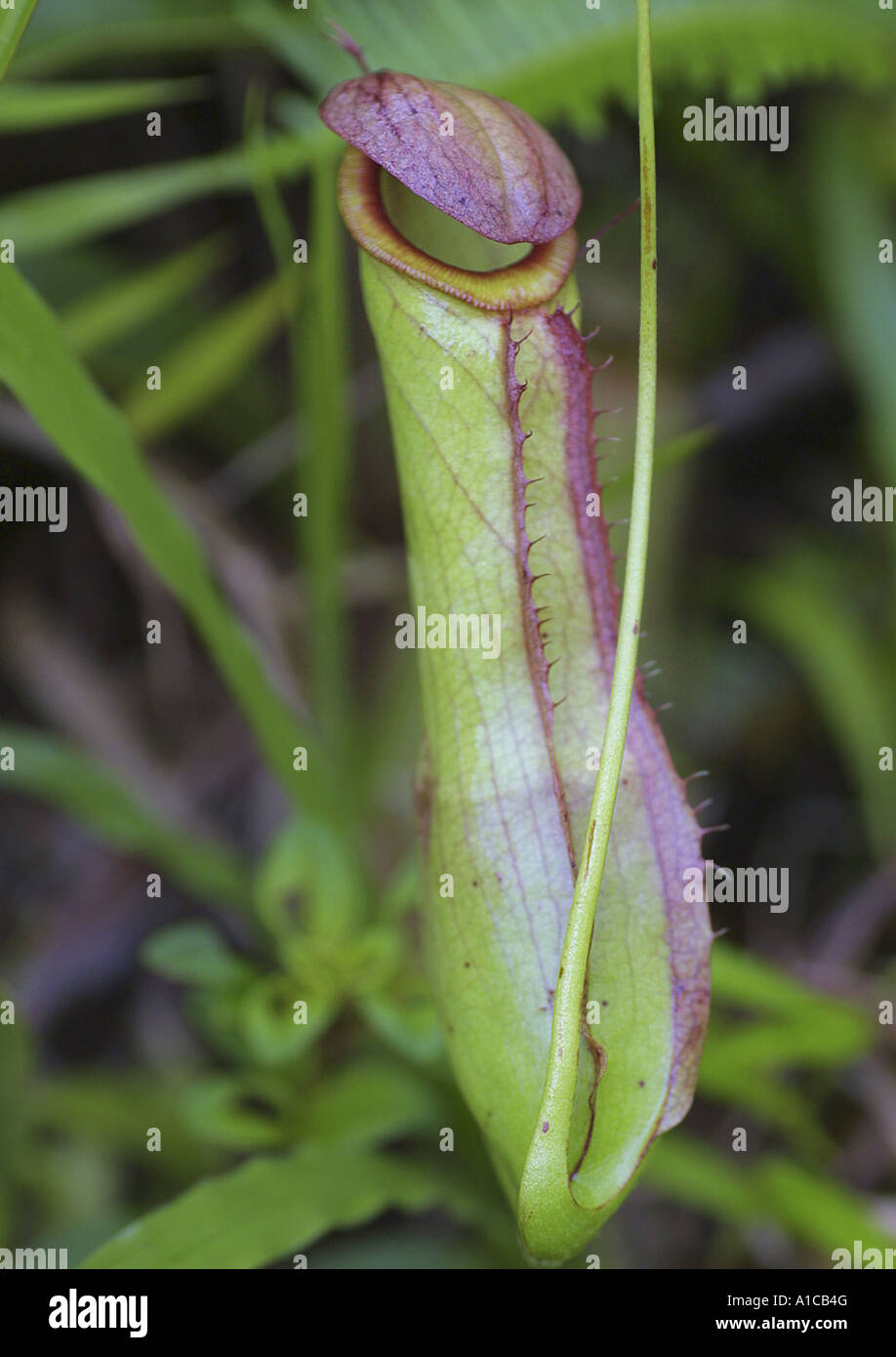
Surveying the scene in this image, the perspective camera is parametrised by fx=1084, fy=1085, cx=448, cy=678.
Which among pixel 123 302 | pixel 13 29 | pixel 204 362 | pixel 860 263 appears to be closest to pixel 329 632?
pixel 204 362

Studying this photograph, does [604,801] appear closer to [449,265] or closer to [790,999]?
[449,265]

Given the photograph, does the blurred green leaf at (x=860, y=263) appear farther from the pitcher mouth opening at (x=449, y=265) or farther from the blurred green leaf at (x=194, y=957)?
the blurred green leaf at (x=194, y=957)

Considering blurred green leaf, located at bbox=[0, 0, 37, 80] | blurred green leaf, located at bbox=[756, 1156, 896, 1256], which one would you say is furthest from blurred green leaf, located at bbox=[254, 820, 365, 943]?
blurred green leaf, located at bbox=[0, 0, 37, 80]

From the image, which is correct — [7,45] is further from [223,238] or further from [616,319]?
[616,319]

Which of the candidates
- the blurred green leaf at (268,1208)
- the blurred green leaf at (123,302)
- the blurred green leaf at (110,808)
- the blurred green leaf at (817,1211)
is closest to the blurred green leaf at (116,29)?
the blurred green leaf at (123,302)

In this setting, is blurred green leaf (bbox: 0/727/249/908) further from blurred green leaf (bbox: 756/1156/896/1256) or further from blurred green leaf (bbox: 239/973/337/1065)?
blurred green leaf (bbox: 756/1156/896/1256)
